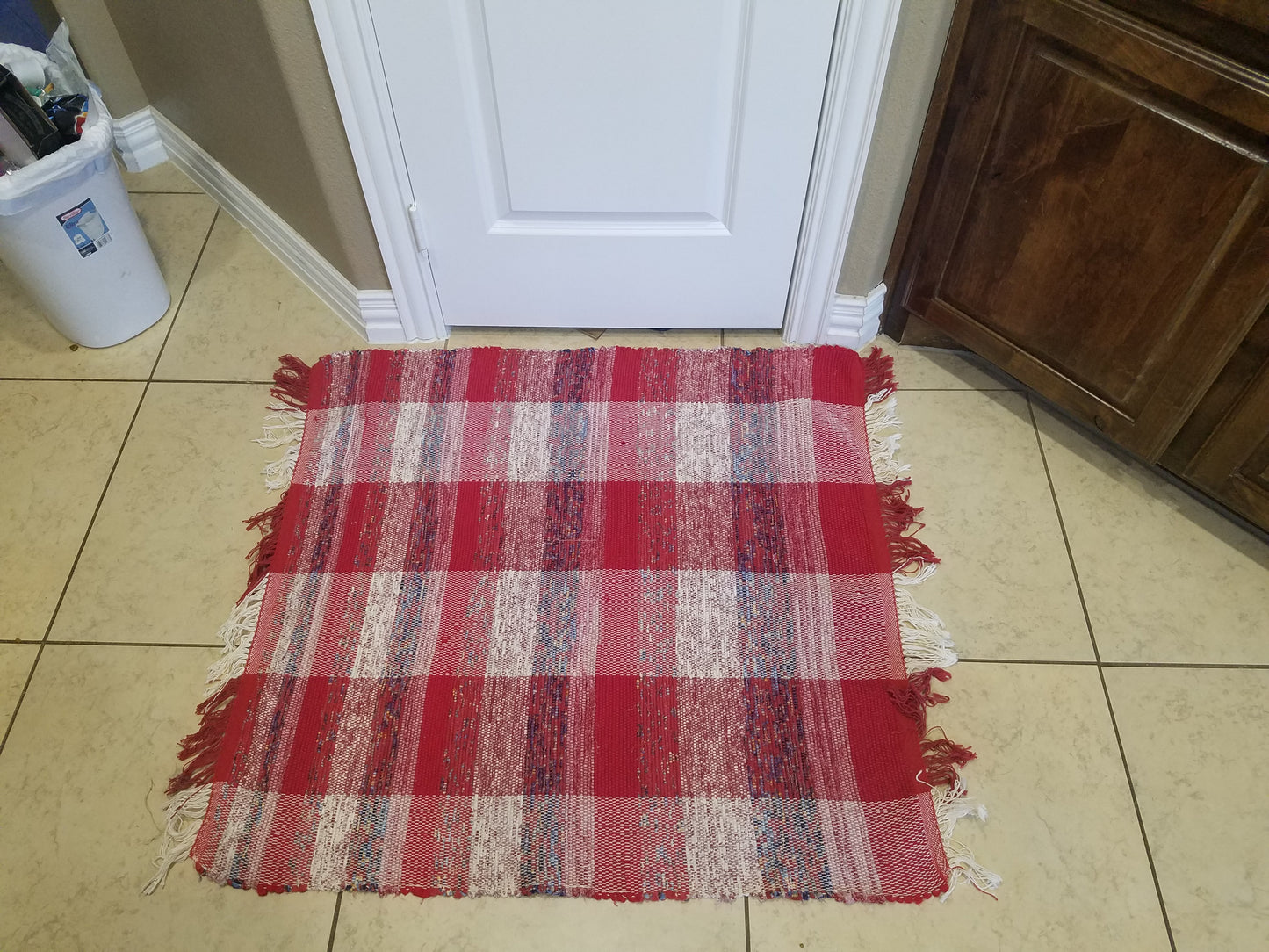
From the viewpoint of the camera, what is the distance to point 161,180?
206cm

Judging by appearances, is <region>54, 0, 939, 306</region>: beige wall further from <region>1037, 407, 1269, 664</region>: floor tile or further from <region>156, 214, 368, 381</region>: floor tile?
<region>1037, 407, 1269, 664</region>: floor tile

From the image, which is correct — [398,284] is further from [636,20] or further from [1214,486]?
[1214,486]

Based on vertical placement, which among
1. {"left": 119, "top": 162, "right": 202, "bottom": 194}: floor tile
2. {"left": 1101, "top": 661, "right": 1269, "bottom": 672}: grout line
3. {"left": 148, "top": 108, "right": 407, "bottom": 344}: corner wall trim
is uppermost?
{"left": 148, "top": 108, "right": 407, "bottom": 344}: corner wall trim

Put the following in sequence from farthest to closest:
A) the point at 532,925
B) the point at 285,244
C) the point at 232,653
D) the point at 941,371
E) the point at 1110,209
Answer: the point at 285,244
the point at 941,371
the point at 232,653
the point at 1110,209
the point at 532,925

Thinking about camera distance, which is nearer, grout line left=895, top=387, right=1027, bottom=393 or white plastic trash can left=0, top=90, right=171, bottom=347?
white plastic trash can left=0, top=90, right=171, bottom=347

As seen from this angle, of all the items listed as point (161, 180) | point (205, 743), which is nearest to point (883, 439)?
point (205, 743)

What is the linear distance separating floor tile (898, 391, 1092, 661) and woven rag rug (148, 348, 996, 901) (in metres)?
0.05

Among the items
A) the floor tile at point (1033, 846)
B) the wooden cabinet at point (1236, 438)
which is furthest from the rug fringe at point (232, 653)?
the wooden cabinet at point (1236, 438)

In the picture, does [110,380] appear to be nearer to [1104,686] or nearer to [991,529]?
[991,529]

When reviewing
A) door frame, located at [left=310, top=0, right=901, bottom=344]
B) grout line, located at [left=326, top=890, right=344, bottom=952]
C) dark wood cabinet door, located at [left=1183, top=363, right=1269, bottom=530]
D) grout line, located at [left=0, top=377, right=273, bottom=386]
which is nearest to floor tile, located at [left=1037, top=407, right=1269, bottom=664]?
dark wood cabinet door, located at [left=1183, top=363, right=1269, bottom=530]

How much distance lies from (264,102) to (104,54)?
26.0 inches

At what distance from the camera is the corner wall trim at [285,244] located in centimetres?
172

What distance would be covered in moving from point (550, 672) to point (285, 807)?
39 centimetres

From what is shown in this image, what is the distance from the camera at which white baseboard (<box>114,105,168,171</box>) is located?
201cm
